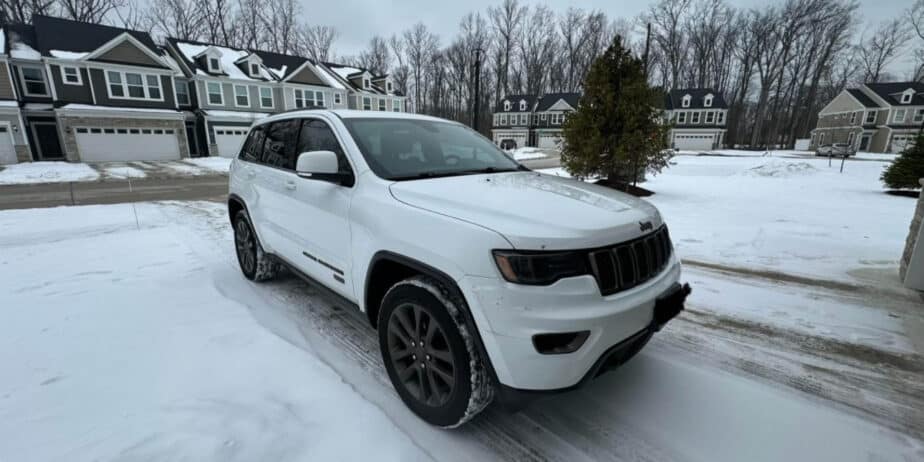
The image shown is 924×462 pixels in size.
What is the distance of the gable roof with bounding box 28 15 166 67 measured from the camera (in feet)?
68.3

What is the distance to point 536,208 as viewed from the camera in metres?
2.11

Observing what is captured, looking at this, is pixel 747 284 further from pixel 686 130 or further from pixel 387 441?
pixel 686 130

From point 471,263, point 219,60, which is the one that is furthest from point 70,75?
point 471,263

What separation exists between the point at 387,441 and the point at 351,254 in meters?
1.14

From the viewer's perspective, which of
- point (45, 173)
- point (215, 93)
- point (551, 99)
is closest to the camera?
point (45, 173)

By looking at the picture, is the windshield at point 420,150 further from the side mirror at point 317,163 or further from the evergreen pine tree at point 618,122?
the evergreen pine tree at point 618,122

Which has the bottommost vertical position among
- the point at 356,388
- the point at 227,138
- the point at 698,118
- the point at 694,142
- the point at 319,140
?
the point at 356,388

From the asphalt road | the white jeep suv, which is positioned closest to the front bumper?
the white jeep suv

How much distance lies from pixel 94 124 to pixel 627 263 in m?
28.4

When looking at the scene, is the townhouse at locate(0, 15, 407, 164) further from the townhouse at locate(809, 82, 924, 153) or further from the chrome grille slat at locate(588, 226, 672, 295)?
the townhouse at locate(809, 82, 924, 153)

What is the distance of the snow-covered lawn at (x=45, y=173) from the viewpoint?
15.0 metres

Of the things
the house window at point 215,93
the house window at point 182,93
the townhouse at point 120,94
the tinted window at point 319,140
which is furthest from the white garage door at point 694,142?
the tinted window at point 319,140

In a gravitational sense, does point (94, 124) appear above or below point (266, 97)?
below

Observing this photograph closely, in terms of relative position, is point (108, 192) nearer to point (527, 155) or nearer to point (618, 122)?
point (618, 122)
